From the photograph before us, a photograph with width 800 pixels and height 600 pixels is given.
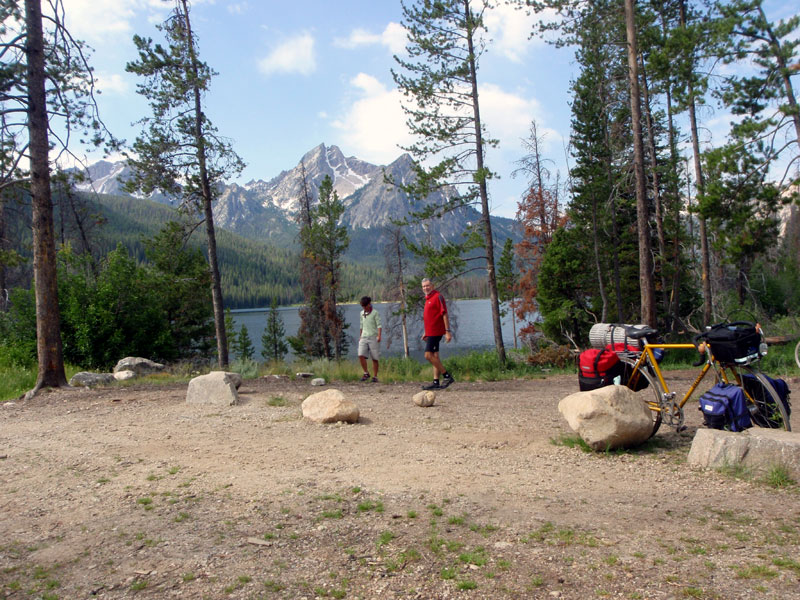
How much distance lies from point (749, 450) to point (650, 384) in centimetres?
135

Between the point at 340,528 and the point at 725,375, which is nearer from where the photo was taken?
the point at 340,528

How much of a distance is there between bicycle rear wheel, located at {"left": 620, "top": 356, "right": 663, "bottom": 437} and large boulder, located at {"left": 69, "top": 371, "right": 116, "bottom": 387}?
35.6ft

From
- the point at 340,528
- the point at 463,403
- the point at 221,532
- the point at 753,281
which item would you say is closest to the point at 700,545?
the point at 340,528

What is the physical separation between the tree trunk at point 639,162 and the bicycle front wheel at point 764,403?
341 inches

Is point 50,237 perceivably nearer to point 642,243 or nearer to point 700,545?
point 700,545

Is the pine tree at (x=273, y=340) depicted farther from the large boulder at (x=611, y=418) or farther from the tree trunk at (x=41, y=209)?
the large boulder at (x=611, y=418)

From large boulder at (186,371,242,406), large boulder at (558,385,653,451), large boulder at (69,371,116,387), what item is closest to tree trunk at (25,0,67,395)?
large boulder at (69,371,116,387)

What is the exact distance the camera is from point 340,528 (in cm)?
388

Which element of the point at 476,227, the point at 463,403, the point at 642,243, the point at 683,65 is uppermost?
the point at 683,65

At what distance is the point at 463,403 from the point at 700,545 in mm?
5458

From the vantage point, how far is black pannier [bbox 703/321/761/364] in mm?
5285

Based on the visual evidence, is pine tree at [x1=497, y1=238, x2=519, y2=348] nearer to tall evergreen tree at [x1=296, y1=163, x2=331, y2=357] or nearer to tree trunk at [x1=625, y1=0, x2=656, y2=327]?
tree trunk at [x1=625, y1=0, x2=656, y2=327]

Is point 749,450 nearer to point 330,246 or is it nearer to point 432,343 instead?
point 432,343

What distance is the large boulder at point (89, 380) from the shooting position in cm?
1145
